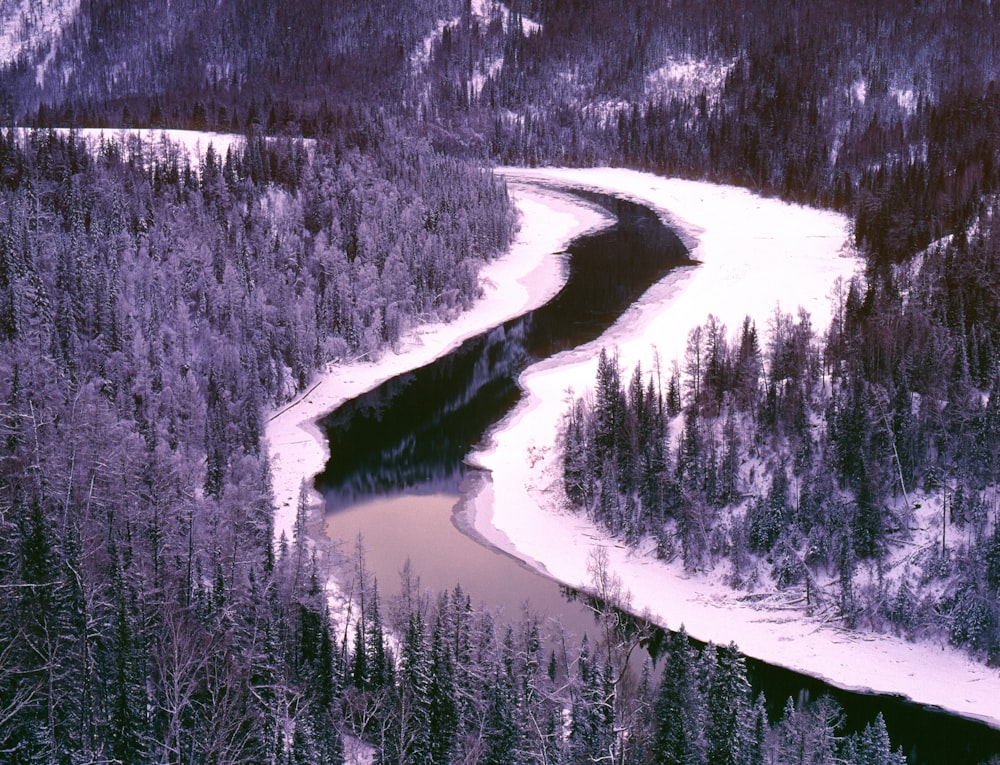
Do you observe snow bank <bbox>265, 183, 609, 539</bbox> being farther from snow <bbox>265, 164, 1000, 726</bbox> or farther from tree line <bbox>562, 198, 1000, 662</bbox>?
tree line <bbox>562, 198, 1000, 662</bbox>

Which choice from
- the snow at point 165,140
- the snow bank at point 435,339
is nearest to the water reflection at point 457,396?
the snow bank at point 435,339

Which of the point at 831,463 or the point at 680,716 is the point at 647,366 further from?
the point at 680,716

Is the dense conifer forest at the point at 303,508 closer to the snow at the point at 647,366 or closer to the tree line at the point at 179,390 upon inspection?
the tree line at the point at 179,390

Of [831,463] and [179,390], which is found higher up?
[179,390]

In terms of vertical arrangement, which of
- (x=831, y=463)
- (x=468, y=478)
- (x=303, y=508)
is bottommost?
(x=303, y=508)

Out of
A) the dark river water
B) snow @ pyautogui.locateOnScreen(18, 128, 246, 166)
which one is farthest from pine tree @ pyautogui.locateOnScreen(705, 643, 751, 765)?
snow @ pyautogui.locateOnScreen(18, 128, 246, 166)

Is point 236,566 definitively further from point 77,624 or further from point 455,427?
point 455,427

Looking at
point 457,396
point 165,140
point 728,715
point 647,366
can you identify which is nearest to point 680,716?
point 728,715
